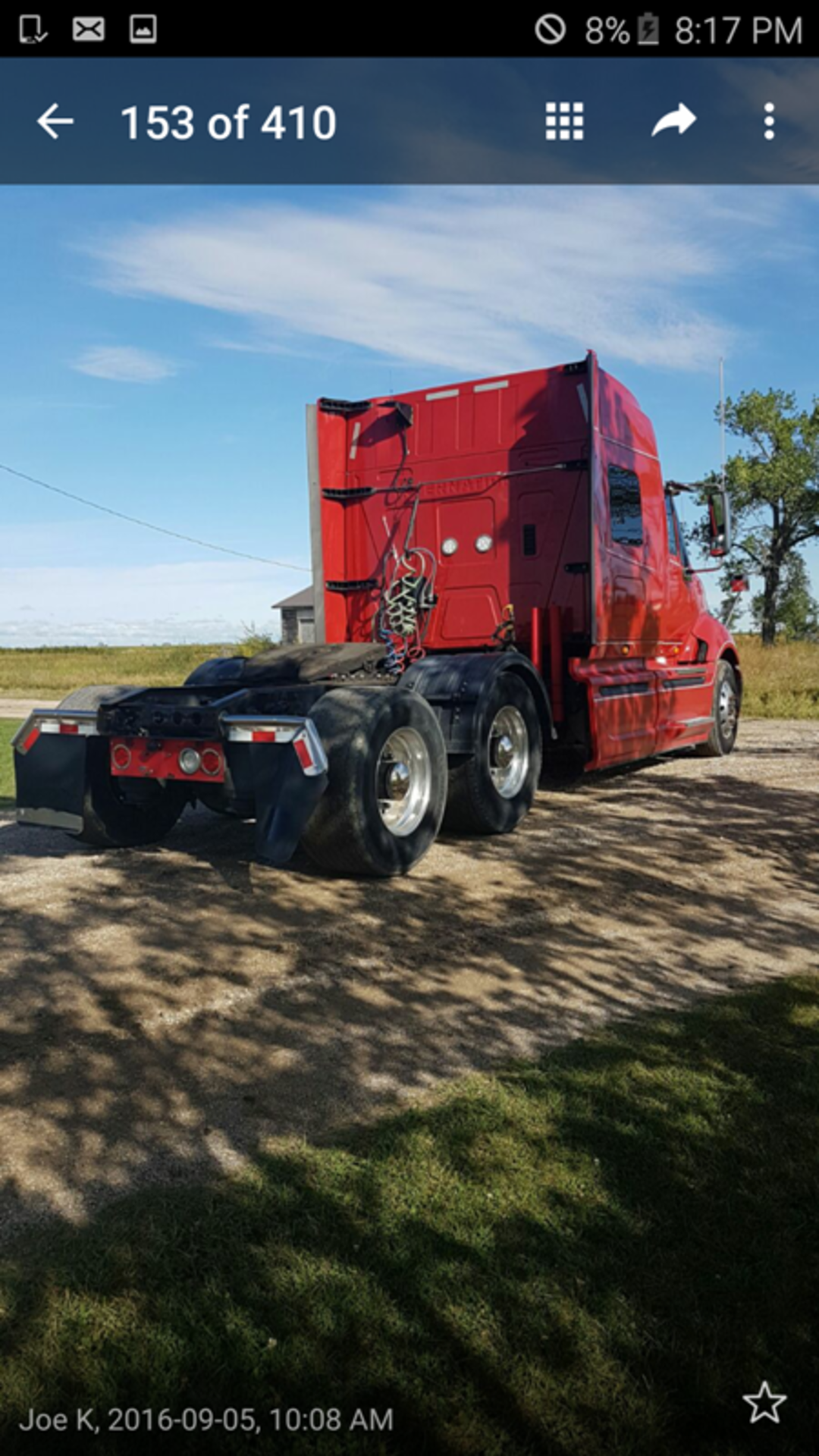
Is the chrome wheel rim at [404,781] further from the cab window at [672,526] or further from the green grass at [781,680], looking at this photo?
the green grass at [781,680]

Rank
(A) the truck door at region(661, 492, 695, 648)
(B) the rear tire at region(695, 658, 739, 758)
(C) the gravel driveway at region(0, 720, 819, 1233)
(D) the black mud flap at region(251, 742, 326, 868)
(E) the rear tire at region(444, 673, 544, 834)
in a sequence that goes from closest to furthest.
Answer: (C) the gravel driveway at region(0, 720, 819, 1233)
(D) the black mud flap at region(251, 742, 326, 868)
(E) the rear tire at region(444, 673, 544, 834)
(A) the truck door at region(661, 492, 695, 648)
(B) the rear tire at region(695, 658, 739, 758)

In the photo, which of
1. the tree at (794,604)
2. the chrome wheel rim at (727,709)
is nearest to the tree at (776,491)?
the tree at (794,604)

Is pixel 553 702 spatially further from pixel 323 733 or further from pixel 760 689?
pixel 760 689

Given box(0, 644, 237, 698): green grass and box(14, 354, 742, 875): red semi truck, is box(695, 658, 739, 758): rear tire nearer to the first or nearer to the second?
box(14, 354, 742, 875): red semi truck

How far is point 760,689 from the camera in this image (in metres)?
22.2

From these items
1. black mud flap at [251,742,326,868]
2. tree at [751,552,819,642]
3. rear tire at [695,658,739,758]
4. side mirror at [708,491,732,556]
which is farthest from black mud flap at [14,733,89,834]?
tree at [751,552,819,642]

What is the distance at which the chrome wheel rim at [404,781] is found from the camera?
280 inches

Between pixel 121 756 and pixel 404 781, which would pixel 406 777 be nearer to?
pixel 404 781

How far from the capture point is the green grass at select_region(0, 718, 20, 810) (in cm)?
1105

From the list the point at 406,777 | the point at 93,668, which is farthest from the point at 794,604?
the point at 406,777

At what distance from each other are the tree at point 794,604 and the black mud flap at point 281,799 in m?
40.4
